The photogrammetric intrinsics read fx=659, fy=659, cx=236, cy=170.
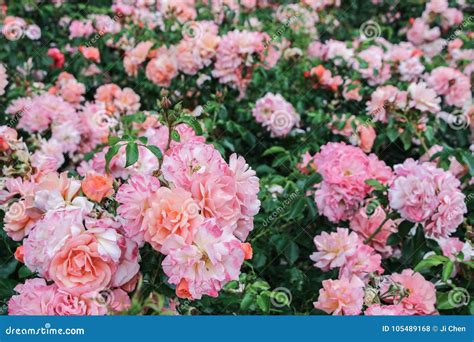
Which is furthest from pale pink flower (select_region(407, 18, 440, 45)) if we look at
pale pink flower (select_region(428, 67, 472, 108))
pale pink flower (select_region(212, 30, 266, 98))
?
pale pink flower (select_region(212, 30, 266, 98))

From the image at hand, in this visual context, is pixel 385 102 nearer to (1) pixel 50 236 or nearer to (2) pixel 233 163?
(2) pixel 233 163

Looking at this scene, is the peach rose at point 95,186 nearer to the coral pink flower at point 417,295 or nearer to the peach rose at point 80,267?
the peach rose at point 80,267

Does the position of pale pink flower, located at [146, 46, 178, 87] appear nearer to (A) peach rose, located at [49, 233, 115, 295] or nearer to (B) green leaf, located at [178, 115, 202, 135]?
(B) green leaf, located at [178, 115, 202, 135]

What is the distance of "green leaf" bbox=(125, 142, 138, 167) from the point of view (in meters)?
1.45

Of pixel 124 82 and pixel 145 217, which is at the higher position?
pixel 145 217

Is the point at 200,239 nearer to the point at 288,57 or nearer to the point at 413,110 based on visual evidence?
the point at 413,110

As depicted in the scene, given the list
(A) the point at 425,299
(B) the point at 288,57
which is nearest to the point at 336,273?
(A) the point at 425,299

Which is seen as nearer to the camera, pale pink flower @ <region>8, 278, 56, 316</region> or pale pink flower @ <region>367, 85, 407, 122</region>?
pale pink flower @ <region>8, 278, 56, 316</region>

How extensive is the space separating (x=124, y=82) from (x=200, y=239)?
2.31 m

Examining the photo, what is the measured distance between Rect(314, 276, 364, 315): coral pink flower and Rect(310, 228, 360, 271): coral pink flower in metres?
0.12

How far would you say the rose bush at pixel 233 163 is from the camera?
1.27m

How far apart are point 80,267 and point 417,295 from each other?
90 centimetres

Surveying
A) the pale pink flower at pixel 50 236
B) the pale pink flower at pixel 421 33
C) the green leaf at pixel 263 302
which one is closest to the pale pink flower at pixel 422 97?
the green leaf at pixel 263 302
